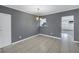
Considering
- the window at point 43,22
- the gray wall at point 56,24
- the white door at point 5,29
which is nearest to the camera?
the white door at point 5,29

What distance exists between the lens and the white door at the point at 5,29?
3627mm

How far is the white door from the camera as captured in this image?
11.9 feet

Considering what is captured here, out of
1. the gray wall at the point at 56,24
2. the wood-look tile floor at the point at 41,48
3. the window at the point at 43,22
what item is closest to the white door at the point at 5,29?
the wood-look tile floor at the point at 41,48

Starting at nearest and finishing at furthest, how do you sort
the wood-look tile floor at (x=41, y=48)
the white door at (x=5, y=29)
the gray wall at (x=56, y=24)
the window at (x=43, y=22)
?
the wood-look tile floor at (x=41, y=48) → the white door at (x=5, y=29) → the gray wall at (x=56, y=24) → the window at (x=43, y=22)

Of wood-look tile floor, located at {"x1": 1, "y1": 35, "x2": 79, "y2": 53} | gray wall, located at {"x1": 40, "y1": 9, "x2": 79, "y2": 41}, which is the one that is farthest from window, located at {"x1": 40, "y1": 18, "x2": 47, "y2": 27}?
wood-look tile floor, located at {"x1": 1, "y1": 35, "x2": 79, "y2": 53}

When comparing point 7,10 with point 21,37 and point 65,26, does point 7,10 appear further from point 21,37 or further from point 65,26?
point 65,26

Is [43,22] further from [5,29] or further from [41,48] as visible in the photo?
[5,29]

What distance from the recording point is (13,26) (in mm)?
4367

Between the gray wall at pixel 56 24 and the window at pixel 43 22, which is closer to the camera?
the gray wall at pixel 56 24

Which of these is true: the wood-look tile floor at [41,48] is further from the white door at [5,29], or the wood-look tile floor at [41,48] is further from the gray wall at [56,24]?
the gray wall at [56,24]

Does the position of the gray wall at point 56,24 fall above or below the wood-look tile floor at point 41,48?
above

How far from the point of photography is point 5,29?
3.86 meters
